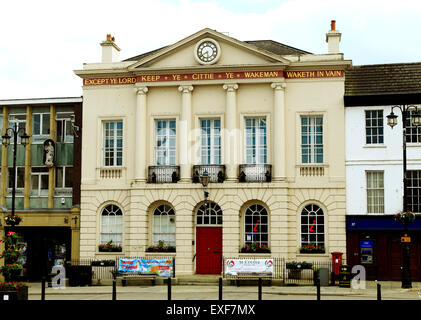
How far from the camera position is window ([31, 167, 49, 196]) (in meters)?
34.2

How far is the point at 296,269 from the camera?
29.6 meters

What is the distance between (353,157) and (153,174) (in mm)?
9823

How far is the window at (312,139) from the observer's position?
103 feet

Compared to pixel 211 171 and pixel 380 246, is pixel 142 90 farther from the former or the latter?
pixel 380 246

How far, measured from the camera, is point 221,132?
31.8m

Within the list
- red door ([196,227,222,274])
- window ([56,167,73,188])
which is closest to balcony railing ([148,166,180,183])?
red door ([196,227,222,274])

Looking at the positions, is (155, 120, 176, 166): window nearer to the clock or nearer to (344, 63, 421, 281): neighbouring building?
the clock

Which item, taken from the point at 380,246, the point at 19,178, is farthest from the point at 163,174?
the point at 380,246

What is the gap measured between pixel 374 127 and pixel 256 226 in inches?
292

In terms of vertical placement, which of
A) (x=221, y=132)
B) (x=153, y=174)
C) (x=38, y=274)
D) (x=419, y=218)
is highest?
(x=221, y=132)

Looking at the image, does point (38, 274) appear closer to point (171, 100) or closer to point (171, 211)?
point (171, 211)

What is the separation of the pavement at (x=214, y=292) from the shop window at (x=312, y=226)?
290 centimetres
